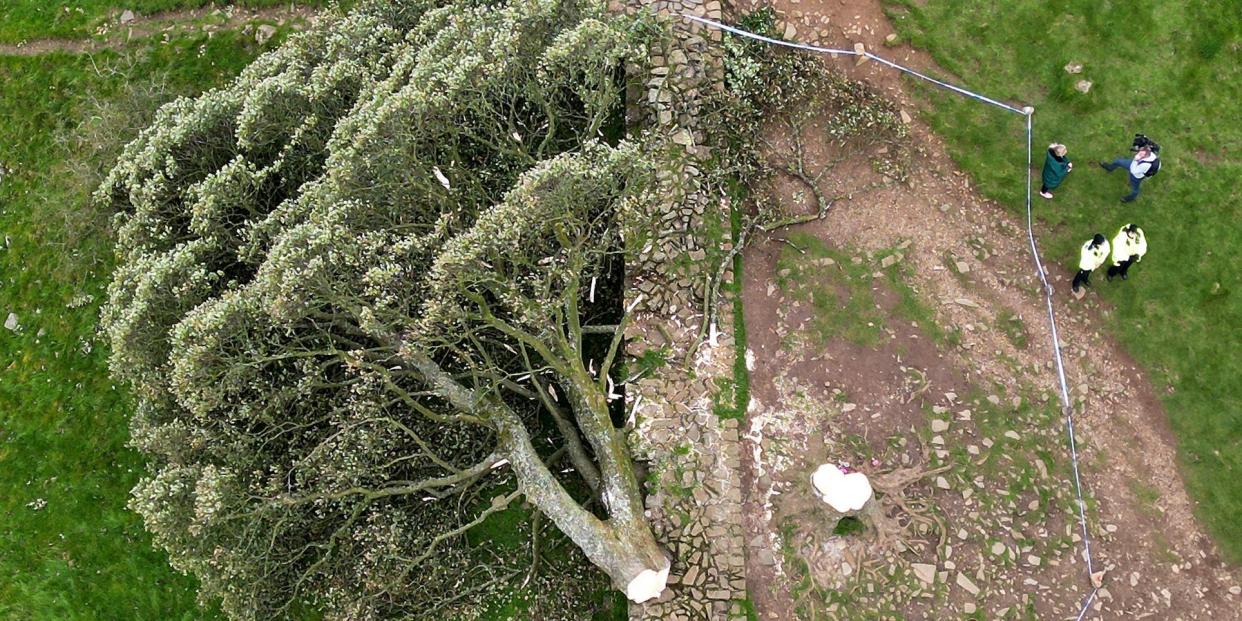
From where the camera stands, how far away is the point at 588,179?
13.5 m

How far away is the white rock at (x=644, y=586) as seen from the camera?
48.5 ft

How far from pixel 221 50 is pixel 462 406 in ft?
50.0

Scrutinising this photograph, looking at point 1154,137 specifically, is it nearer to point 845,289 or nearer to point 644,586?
point 845,289

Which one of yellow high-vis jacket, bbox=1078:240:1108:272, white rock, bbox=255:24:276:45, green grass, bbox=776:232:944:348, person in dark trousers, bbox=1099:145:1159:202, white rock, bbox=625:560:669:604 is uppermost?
white rock, bbox=255:24:276:45

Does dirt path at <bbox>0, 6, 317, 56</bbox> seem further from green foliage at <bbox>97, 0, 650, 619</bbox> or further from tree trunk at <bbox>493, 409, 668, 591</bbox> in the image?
tree trunk at <bbox>493, 409, 668, 591</bbox>

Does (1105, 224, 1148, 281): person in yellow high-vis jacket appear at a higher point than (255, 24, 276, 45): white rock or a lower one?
lower

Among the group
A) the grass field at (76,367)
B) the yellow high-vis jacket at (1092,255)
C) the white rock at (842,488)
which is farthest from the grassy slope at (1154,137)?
the grass field at (76,367)

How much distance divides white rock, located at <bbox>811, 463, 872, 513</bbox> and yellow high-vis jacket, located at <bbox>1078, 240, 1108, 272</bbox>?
7.03 metres

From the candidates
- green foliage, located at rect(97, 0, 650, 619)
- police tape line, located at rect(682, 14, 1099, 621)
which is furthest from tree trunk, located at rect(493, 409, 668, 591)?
police tape line, located at rect(682, 14, 1099, 621)

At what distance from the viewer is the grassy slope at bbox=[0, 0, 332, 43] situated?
23.7 m

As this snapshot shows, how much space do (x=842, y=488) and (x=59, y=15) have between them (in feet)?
88.9

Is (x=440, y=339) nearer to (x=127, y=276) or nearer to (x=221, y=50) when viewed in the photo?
(x=127, y=276)

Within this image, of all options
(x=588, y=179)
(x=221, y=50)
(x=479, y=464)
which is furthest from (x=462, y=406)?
(x=221, y=50)

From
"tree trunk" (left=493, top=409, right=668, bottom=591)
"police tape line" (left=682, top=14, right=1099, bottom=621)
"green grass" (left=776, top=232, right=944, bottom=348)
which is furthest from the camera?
"green grass" (left=776, top=232, right=944, bottom=348)
